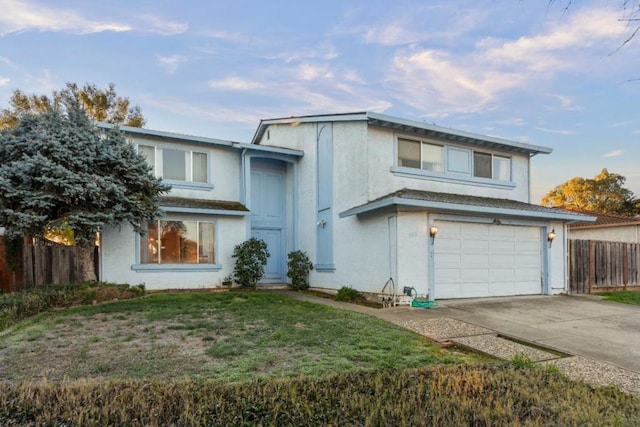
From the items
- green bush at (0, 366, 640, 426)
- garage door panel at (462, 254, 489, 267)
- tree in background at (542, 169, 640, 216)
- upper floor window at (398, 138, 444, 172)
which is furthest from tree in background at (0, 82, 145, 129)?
tree in background at (542, 169, 640, 216)

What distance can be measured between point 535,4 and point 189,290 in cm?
1150

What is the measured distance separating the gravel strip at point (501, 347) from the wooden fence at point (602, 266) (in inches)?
341

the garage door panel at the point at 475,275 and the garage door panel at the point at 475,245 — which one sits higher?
the garage door panel at the point at 475,245

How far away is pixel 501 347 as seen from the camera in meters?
6.10

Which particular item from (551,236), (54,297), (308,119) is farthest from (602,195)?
(54,297)

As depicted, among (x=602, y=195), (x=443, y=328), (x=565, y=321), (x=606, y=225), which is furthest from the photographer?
(x=602, y=195)

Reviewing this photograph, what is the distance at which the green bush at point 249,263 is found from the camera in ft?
41.3

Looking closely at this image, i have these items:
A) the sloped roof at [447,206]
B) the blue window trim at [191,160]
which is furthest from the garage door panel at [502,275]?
the blue window trim at [191,160]

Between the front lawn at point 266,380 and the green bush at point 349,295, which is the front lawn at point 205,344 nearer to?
the front lawn at point 266,380

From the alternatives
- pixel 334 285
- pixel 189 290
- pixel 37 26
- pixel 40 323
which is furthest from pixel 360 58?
pixel 40 323

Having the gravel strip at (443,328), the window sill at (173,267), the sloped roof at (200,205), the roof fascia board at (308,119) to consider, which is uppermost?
the roof fascia board at (308,119)

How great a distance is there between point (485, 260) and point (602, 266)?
614 cm

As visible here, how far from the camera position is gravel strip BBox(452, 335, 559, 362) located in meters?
5.64

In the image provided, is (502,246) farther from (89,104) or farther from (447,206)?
(89,104)
